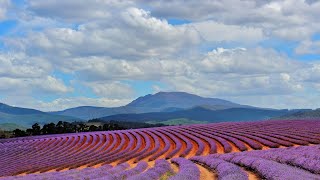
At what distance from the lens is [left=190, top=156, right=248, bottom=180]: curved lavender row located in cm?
1987

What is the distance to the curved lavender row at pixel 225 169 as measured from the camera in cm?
1987

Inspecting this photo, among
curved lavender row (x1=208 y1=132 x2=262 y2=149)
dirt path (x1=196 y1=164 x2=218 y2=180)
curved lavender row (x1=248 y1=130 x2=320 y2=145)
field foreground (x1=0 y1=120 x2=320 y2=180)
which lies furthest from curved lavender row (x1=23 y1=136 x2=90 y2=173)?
curved lavender row (x1=248 y1=130 x2=320 y2=145)

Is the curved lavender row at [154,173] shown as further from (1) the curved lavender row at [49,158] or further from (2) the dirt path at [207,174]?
(1) the curved lavender row at [49,158]

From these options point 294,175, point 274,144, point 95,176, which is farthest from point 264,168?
point 274,144

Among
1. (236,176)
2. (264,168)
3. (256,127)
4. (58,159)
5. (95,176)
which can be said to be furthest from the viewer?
(256,127)

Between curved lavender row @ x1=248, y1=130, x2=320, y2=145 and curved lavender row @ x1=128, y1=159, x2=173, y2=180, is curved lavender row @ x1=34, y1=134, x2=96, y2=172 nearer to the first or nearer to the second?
curved lavender row @ x1=128, y1=159, x2=173, y2=180

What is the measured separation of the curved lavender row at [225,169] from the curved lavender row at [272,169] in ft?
2.20

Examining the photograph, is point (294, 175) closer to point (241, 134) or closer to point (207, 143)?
point (207, 143)

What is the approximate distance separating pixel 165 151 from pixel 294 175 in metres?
27.3

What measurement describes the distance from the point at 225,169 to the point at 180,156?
16.7 m

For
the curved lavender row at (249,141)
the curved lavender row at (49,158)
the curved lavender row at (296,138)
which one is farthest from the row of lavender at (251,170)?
the curved lavender row at (49,158)

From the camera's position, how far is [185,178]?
2067cm

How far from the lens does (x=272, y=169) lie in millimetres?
20391

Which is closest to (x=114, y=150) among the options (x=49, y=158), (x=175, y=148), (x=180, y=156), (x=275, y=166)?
(x=49, y=158)
